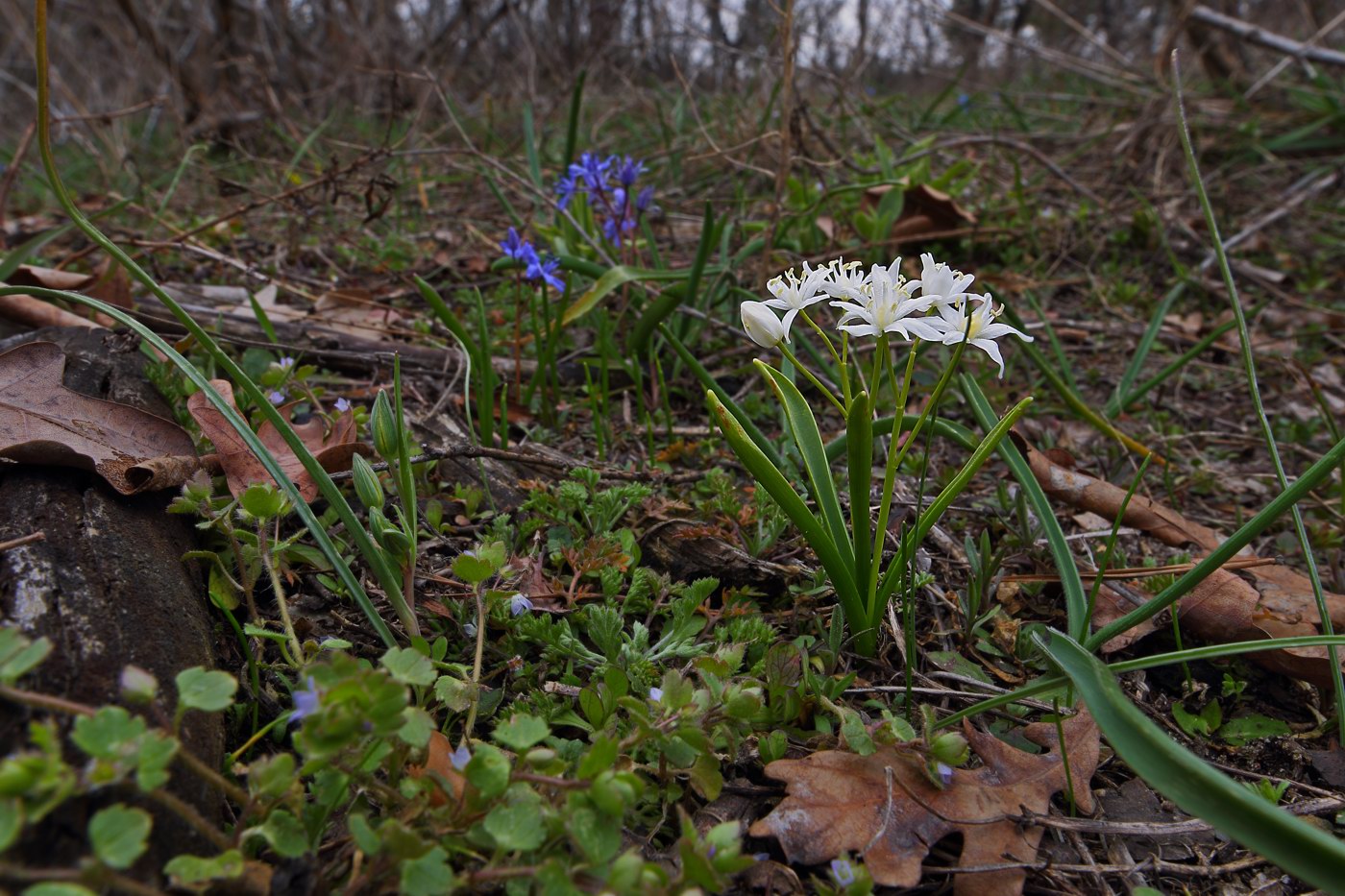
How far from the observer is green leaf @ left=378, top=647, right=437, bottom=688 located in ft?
2.82

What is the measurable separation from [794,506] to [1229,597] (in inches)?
35.2

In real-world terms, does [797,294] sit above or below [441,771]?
above

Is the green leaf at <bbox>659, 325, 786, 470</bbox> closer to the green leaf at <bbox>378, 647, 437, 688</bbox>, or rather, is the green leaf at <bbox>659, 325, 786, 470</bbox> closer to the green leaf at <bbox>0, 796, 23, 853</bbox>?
the green leaf at <bbox>378, 647, 437, 688</bbox>

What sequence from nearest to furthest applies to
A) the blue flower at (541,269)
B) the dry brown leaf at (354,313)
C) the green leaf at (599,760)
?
the green leaf at (599,760) < the blue flower at (541,269) < the dry brown leaf at (354,313)

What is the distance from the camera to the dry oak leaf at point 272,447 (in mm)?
1406

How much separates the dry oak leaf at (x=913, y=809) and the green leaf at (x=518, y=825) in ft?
0.97

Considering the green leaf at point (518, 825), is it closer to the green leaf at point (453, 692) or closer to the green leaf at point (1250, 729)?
the green leaf at point (453, 692)

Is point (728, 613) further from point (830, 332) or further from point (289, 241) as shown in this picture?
point (289, 241)

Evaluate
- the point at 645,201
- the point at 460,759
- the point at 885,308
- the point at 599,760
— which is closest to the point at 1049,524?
the point at 885,308

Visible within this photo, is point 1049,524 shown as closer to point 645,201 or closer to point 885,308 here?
point 885,308

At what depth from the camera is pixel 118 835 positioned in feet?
2.18

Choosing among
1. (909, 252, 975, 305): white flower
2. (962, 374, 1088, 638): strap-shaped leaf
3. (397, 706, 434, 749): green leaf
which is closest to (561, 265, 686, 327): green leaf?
(962, 374, 1088, 638): strap-shaped leaf

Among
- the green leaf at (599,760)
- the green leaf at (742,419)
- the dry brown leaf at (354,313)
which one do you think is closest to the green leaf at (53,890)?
the green leaf at (599,760)

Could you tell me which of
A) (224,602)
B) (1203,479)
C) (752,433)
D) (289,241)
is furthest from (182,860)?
(289,241)
